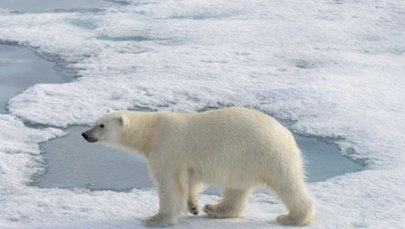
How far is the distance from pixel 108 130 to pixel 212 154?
0.61 m

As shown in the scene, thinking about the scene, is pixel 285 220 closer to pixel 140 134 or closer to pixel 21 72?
pixel 140 134

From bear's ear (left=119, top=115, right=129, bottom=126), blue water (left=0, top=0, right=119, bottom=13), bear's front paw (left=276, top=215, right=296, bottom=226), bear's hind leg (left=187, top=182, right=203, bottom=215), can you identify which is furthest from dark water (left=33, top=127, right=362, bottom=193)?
blue water (left=0, top=0, right=119, bottom=13)

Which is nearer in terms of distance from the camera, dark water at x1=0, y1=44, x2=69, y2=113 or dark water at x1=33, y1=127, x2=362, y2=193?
dark water at x1=33, y1=127, x2=362, y2=193

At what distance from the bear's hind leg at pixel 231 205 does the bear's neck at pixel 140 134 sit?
50 centimetres

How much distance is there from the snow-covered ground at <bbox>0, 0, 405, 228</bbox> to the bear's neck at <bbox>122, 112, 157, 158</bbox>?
40 centimetres

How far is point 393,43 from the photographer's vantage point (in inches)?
370

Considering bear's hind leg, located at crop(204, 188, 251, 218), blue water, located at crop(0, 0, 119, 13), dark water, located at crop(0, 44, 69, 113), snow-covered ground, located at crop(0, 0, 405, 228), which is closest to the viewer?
bear's hind leg, located at crop(204, 188, 251, 218)

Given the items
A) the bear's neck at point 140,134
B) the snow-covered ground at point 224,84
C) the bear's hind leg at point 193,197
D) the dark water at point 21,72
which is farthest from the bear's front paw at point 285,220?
the dark water at point 21,72

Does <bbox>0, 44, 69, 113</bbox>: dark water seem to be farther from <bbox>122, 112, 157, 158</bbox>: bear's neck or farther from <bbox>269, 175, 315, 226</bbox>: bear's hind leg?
<bbox>269, 175, 315, 226</bbox>: bear's hind leg

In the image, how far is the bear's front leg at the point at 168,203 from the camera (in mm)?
4270

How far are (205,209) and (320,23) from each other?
6.19 meters

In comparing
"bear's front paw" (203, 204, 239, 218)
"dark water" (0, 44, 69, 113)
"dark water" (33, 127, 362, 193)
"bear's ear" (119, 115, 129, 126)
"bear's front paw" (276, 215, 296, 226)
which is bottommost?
"dark water" (33, 127, 362, 193)

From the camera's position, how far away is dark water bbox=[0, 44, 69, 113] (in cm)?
752

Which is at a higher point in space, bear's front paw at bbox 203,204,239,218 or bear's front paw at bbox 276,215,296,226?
bear's front paw at bbox 276,215,296,226
